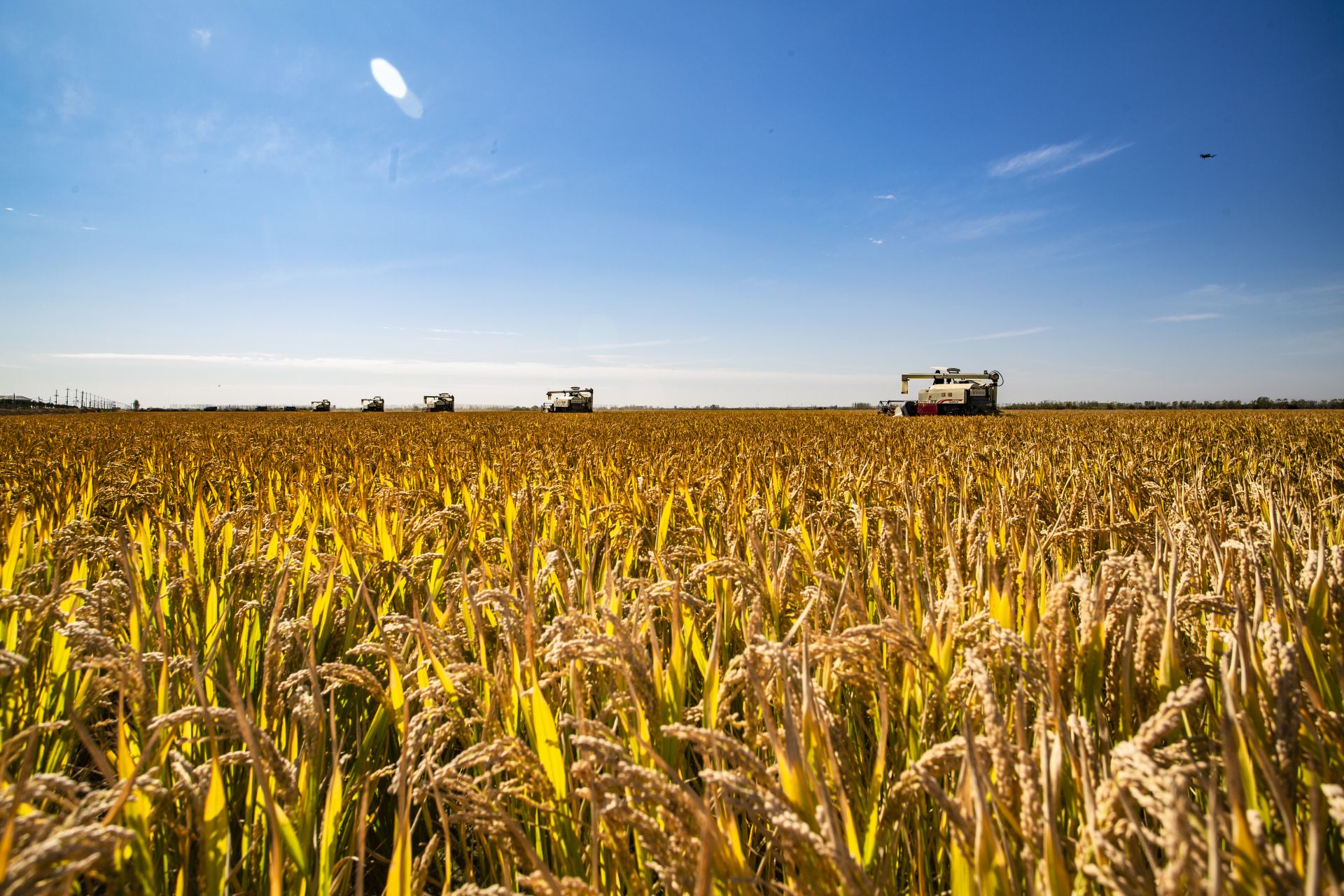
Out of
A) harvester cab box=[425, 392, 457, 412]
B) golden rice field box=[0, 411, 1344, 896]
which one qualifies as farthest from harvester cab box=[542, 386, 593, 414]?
golden rice field box=[0, 411, 1344, 896]

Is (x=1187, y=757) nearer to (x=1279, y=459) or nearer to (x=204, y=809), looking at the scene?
(x=204, y=809)

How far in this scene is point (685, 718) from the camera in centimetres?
141

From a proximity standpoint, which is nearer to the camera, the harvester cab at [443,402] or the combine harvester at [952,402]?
the combine harvester at [952,402]

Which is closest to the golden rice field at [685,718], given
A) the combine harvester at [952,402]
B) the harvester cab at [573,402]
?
the combine harvester at [952,402]

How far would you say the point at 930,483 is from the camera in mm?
4121

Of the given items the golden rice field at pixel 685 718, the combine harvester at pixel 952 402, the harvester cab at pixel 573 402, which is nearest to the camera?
the golden rice field at pixel 685 718

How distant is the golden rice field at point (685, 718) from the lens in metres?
0.79

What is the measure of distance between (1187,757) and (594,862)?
2.80 ft

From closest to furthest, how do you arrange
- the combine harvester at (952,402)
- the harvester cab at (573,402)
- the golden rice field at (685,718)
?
Answer: the golden rice field at (685,718) → the combine harvester at (952,402) → the harvester cab at (573,402)

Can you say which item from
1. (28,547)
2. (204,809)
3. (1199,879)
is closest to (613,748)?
(1199,879)

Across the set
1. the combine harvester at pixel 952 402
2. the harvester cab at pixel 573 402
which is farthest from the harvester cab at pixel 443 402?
the combine harvester at pixel 952 402

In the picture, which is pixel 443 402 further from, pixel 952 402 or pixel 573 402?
pixel 952 402

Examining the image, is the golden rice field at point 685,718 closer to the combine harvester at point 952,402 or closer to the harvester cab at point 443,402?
the combine harvester at point 952,402

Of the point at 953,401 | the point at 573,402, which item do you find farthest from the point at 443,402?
the point at 953,401
